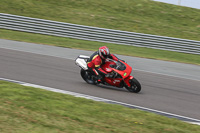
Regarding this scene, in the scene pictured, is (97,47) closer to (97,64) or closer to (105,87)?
(105,87)

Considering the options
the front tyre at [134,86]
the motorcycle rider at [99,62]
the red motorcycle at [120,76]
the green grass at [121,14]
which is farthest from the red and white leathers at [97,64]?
the green grass at [121,14]

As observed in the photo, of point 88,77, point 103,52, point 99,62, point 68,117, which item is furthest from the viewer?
point 88,77

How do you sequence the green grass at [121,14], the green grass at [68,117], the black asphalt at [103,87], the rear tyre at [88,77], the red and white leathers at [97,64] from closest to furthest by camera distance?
the green grass at [68,117], the black asphalt at [103,87], the red and white leathers at [97,64], the rear tyre at [88,77], the green grass at [121,14]

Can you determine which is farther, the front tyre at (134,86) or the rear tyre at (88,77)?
the rear tyre at (88,77)

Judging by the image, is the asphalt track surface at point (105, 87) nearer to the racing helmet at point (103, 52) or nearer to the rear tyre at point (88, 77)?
the rear tyre at point (88, 77)

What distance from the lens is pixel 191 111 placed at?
28.2 ft

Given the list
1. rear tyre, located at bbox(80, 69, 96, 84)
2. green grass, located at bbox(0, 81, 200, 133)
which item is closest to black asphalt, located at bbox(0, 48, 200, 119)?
rear tyre, located at bbox(80, 69, 96, 84)

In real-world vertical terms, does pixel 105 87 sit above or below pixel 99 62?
below

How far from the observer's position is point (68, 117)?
643cm

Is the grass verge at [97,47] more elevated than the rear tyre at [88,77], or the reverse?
the grass verge at [97,47]

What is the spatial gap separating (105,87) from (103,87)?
8cm

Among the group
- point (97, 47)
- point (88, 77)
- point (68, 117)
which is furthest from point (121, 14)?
point (68, 117)

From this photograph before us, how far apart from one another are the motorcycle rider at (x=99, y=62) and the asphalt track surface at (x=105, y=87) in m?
0.51

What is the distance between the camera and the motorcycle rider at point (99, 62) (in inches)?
390
